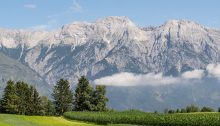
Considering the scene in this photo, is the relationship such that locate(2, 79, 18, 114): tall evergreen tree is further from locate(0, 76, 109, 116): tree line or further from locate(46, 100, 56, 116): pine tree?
locate(46, 100, 56, 116): pine tree

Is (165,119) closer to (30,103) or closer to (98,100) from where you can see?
(98,100)

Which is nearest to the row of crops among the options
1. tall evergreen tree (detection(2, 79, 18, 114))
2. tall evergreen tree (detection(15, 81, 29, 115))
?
tall evergreen tree (detection(2, 79, 18, 114))

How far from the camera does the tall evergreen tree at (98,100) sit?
12712 centimetres

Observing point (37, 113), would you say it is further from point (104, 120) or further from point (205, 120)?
point (205, 120)

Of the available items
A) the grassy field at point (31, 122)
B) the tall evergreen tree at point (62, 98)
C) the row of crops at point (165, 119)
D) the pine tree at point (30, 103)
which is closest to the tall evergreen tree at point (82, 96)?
the tall evergreen tree at point (62, 98)

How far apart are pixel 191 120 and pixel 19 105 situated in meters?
93.5

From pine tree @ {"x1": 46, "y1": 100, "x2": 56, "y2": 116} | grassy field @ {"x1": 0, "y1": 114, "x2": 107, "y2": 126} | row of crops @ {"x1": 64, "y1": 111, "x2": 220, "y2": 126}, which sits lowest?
grassy field @ {"x1": 0, "y1": 114, "x2": 107, "y2": 126}

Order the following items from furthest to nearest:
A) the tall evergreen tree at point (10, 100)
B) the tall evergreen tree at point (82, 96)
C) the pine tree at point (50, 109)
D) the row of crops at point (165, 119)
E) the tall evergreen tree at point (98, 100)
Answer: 1. the pine tree at point (50, 109)
2. the tall evergreen tree at point (82, 96)
3. the tall evergreen tree at point (98, 100)
4. the tall evergreen tree at point (10, 100)
5. the row of crops at point (165, 119)

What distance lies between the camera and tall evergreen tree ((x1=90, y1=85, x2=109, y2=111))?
12712 centimetres

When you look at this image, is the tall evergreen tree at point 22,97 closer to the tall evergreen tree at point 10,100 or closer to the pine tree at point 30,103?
the pine tree at point 30,103

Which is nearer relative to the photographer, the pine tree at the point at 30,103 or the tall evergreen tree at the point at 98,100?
the tall evergreen tree at the point at 98,100

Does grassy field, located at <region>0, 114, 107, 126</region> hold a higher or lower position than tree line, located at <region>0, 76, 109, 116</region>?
lower

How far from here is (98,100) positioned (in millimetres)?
128750

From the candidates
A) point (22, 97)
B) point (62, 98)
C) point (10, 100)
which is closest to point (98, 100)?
point (62, 98)
